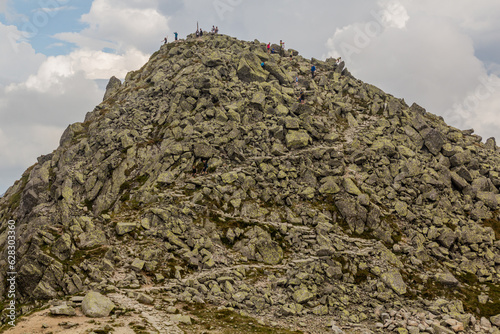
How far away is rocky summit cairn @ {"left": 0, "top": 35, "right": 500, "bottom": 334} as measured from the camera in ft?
97.0

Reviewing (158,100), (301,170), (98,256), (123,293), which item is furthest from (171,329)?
(158,100)

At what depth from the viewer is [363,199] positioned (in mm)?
42094

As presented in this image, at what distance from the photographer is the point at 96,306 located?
23.7m

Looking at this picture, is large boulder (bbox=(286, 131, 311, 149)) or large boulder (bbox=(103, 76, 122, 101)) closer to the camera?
large boulder (bbox=(286, 131, 311, 149))

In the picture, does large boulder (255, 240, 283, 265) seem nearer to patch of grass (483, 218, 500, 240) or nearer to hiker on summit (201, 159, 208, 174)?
hiker on summit (201, 159, 208, 174)

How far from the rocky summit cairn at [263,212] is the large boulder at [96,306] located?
1.57 m

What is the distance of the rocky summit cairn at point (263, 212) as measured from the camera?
2956cm

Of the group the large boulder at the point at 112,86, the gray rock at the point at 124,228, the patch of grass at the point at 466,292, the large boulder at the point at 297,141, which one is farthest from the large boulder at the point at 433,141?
the large boulder at the point at 112,86

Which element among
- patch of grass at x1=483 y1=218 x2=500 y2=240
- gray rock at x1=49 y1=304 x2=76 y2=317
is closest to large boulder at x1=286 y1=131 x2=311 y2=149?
patch of grass at x1=483 y1=218 x2=500 y2=240

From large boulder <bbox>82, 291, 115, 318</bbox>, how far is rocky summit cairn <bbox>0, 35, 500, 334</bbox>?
1.57m

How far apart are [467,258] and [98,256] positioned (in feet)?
158

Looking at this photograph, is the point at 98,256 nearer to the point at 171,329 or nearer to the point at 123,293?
the point at 123,293

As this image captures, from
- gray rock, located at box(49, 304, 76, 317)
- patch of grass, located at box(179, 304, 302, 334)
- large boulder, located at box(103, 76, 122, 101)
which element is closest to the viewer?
gray rock, located at box(49, 304, 76, 317)

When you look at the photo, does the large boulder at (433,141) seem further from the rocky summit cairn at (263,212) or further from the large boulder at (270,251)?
the large boulder at (270,251)
